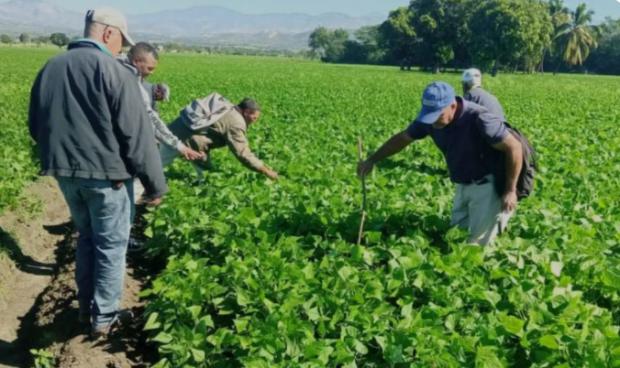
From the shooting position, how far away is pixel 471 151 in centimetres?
450

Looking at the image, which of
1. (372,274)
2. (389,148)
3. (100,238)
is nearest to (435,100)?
(389,148)

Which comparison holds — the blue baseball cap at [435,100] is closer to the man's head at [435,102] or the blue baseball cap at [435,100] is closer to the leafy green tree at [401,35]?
the man's head at [435,102]

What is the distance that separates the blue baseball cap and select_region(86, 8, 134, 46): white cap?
2.00 m

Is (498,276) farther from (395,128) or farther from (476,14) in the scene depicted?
(476,14)

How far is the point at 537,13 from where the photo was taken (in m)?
63.4

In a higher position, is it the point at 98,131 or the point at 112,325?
the point at 98,131

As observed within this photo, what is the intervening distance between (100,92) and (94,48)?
299 millimetres

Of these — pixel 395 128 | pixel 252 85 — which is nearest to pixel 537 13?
pixel 252 85

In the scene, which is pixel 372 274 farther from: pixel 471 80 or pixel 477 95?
pixel 471 80

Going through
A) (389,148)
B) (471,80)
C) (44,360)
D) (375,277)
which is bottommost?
(44,360)

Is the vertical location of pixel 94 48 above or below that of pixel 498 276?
above

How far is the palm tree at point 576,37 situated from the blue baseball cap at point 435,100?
256ft

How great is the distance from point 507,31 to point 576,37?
62.5ft

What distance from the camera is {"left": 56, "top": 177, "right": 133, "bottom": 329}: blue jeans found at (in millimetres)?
3879
